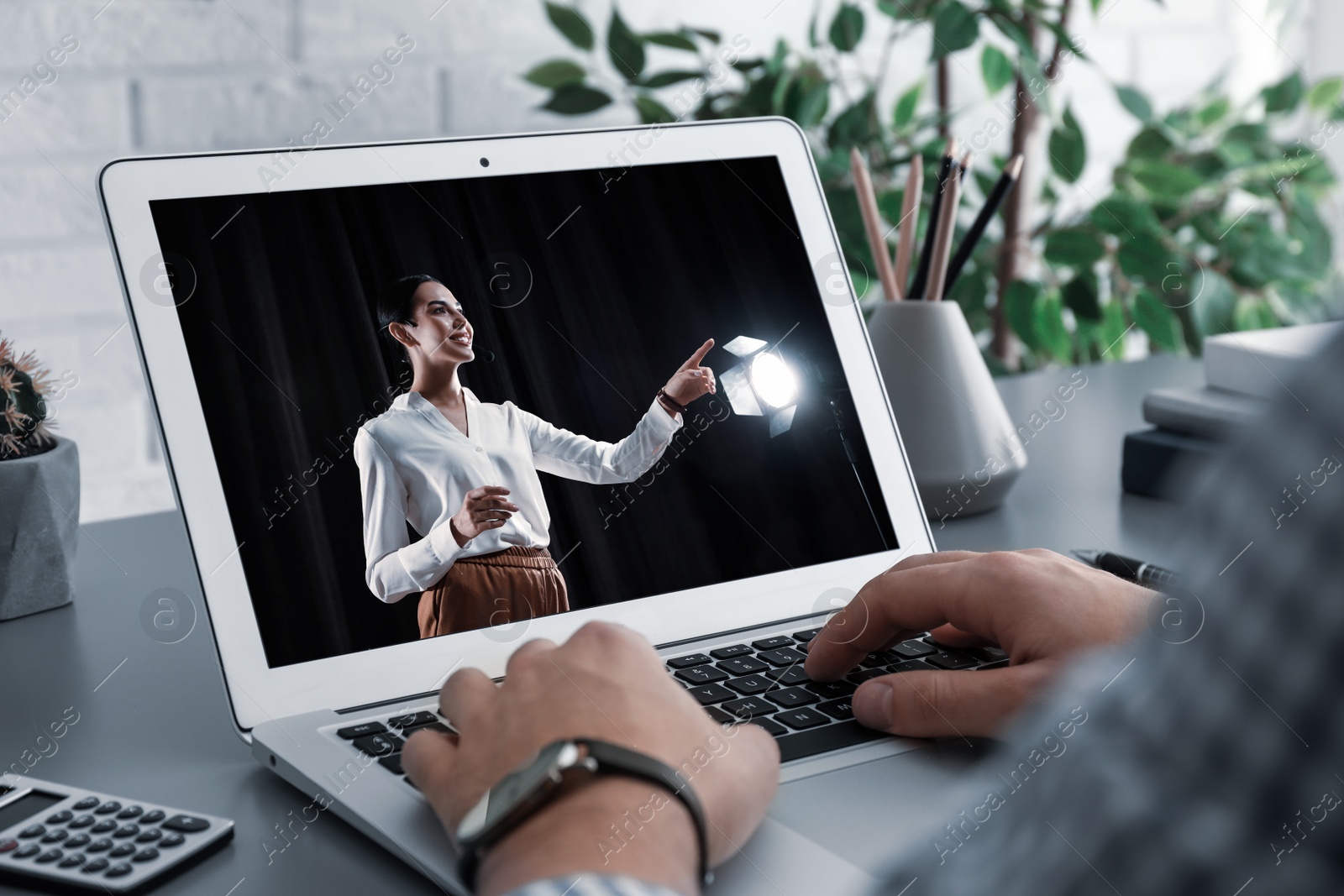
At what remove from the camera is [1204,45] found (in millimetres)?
1711

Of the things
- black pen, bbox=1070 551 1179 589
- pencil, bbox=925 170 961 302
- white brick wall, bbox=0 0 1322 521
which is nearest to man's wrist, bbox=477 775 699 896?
black pen, bbox=1070 551 1179 589

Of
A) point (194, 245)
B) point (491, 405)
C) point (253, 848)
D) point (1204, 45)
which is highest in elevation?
point (1204, 45)

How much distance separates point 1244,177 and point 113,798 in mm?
1531

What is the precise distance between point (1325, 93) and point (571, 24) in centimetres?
97

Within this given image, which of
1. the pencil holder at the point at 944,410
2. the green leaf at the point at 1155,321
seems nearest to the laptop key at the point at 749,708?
the pencil holder at the point at 944,410

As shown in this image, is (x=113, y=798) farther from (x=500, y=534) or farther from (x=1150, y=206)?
Result: (x=1150, y=206)

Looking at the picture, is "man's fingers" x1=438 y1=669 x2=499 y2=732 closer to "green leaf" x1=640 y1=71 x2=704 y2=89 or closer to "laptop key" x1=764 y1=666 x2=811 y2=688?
"laptop key" x1=764 y1=666 x2=811 y2=688

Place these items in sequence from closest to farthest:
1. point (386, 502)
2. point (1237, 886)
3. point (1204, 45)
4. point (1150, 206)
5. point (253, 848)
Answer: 1. point (1237, 886)
2. point (253, 848)
3. point (386, 502)
4. point (1150, 206)
5. point (1204, 45)

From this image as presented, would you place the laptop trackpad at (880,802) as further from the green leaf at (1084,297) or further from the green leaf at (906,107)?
the green leaf at (906,107)

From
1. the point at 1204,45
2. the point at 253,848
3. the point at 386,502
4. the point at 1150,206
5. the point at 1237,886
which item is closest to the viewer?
the point at 1237,886

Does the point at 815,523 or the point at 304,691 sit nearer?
the point at 304,691

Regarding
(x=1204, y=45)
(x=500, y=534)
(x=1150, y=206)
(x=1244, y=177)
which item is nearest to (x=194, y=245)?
(x=500, y=534)

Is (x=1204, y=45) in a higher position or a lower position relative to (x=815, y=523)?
higher

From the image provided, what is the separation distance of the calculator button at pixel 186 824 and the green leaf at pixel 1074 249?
117 cm
